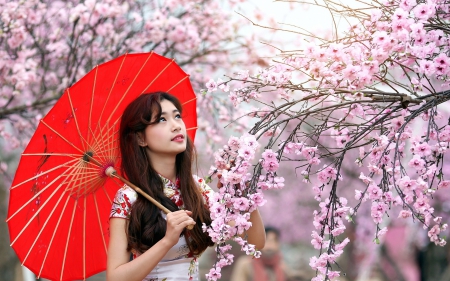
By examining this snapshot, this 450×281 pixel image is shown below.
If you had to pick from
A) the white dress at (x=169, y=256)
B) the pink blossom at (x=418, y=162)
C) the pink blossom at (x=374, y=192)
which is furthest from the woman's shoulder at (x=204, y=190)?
the pink blossom at (x=418, y=162)

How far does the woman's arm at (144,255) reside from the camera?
7.93 ft

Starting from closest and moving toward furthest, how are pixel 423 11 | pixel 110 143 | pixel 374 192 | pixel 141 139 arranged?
pixel 423 11 → pixel 374 192 → pixel 141 139 → pixel 110 143

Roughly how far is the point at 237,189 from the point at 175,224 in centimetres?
26

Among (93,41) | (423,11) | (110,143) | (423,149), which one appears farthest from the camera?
(93,41)

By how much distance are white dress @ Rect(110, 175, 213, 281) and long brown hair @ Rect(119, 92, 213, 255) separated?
0.03 m

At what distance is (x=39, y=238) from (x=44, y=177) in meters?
0.26

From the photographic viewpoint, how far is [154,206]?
103 inches

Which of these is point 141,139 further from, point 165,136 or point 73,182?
point 73,182

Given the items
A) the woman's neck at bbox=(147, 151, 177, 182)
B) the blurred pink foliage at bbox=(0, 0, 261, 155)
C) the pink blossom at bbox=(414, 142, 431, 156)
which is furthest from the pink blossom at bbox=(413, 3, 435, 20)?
the blurred pink foliage at bbox=(0, 0, 261, 155)

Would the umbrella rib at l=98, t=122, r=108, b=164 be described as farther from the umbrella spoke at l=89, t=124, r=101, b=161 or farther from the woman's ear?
the woman's ear

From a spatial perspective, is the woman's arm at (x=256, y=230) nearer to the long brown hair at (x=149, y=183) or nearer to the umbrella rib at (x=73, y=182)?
the long brown hair at (x=149, y=183)

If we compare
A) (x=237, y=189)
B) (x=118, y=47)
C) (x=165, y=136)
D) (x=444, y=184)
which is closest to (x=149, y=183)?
(x=165, y=136)

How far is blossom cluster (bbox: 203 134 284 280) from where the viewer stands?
2.31 m

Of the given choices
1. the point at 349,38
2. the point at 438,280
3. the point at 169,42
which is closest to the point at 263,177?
the point at 349,38
